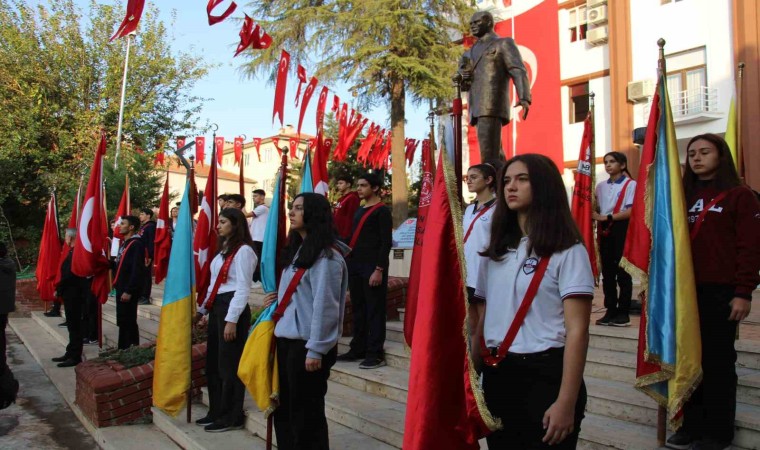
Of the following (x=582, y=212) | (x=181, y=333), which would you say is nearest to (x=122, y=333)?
(x=181, y=333)

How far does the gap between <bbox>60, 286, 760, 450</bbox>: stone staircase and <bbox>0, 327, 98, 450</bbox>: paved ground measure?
2.98ft

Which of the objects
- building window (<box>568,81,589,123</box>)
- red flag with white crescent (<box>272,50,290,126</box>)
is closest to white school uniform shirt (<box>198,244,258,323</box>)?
red flag with white crescent (<box>272,50,290,126</box>)

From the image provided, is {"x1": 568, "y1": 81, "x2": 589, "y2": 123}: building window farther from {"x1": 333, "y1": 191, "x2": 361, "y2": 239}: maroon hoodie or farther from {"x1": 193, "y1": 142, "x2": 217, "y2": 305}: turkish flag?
{"x1": 193, "y1": 142, "x2": 217, "y2": 305}: turkish flag

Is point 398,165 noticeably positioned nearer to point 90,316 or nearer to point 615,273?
point 90,316

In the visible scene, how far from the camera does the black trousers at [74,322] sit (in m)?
8.78

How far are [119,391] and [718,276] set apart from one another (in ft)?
17.2

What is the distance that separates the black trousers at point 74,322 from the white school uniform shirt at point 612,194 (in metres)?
7.08

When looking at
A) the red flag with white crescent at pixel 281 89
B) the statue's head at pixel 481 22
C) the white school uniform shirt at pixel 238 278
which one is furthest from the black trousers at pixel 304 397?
the red flag with white crescent at pixel 281 89

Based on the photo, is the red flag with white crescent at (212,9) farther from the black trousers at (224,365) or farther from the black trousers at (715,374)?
the black trousers at (715,374)

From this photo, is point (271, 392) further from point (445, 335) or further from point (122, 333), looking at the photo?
point (122, 333)

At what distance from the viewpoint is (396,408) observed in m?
5.02

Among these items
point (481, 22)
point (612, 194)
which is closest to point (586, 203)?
point (612, 194)

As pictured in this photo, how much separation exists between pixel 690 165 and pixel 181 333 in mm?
4305

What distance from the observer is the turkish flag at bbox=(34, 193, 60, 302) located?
11.0 meters
